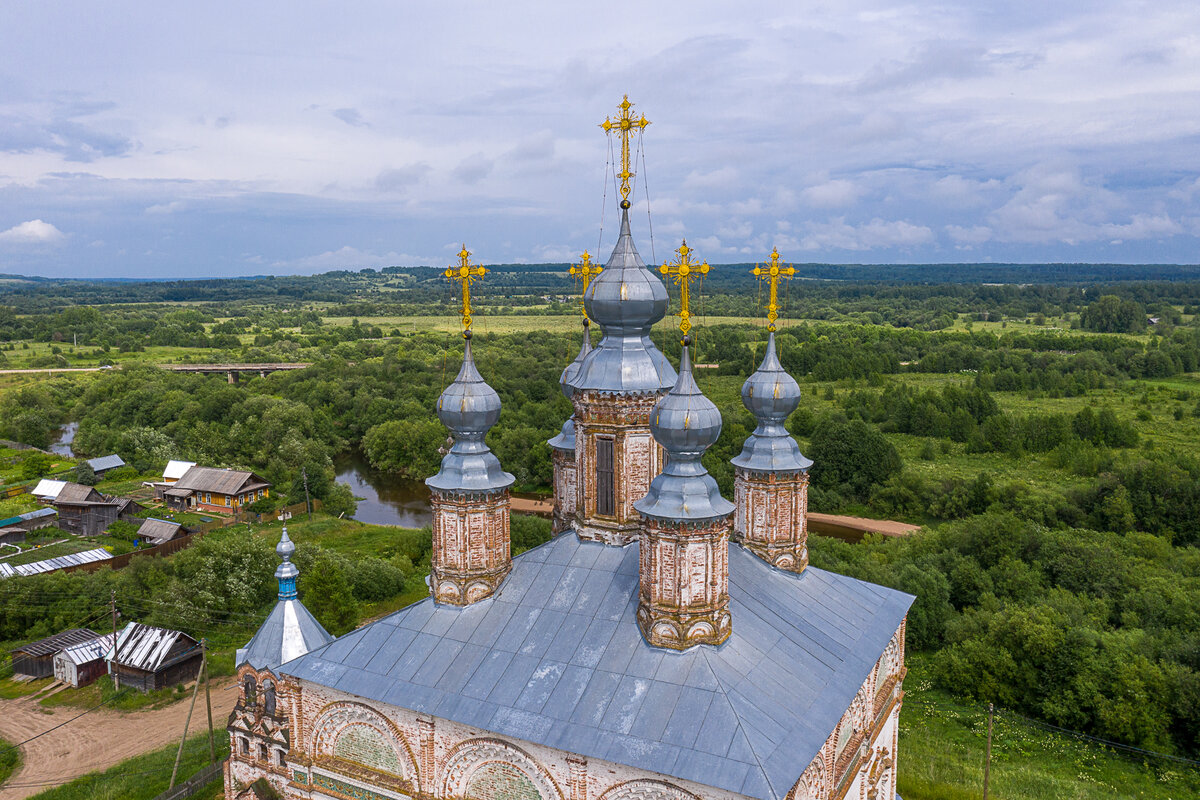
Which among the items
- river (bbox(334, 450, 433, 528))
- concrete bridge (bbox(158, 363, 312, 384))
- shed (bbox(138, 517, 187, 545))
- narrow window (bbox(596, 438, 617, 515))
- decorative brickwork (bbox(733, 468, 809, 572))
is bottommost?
river (bbox(334, 450, 433, 528))

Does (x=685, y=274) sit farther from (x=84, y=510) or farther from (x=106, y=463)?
(x=106, y=463)

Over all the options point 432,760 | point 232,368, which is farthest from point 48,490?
point 232,368

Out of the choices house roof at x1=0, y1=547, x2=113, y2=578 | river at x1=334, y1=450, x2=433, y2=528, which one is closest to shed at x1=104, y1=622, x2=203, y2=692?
house roof at x1=0, y1=547, x2=113, y2=578

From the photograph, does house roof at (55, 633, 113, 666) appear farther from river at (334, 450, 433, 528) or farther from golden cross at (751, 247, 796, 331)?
golden cross at (751, 247, 796, 331)

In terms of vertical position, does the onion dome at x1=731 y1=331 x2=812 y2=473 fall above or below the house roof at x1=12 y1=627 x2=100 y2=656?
above

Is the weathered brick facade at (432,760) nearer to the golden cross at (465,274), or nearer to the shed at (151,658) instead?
the golden cross at (465,274)


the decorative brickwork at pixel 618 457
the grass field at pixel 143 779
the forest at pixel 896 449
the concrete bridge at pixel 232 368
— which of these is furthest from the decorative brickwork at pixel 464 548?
the concrete bridge at pixel 232 368
